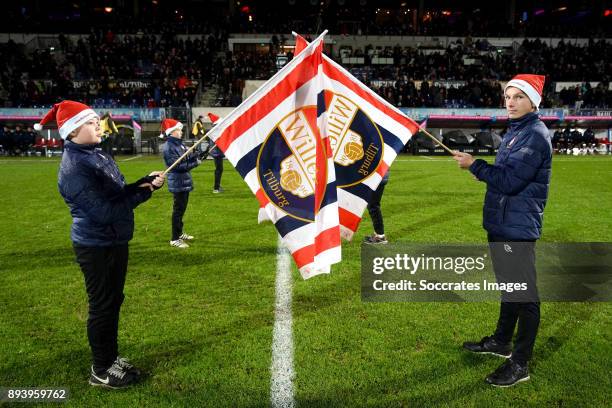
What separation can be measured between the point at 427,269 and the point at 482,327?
208cm

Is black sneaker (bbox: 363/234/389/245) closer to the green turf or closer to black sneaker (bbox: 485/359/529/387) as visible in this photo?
the green turf

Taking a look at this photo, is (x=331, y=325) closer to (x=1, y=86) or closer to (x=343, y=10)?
(x=1, y=86)

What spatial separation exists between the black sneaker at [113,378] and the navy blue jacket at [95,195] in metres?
1.01

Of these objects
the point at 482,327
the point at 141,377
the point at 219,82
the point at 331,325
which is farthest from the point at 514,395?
the point at 219,82

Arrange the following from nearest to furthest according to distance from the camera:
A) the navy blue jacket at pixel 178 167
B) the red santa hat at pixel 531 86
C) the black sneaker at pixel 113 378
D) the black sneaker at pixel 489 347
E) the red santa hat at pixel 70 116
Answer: the red santa hat at pixel 70 116 → the red santa hat at pixel 531 86 → the black sneaker at pixel 113 378 → the black sneaker at pixel 489 347 → the navy blue jacket at pixel 178 167

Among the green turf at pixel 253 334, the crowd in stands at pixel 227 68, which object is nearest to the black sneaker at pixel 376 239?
the green turf at pixel 253 334

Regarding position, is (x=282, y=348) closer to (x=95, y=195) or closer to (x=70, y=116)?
(x=95, y=195)

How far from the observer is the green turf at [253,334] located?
359 centimetres

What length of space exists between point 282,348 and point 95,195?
208 cm

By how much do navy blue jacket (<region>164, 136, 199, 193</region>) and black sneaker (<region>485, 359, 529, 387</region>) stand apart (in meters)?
5.28

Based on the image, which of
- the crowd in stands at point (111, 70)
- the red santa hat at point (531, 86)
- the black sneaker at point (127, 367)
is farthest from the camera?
the crowd in stands at point (111, 70)

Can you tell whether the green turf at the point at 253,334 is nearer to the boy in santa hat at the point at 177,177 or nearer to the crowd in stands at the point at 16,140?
the boy in santa hat at the point at 177,177

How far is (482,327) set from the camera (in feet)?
15.3

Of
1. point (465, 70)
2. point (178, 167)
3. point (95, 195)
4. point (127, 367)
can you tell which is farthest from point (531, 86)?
point (465, 70)
